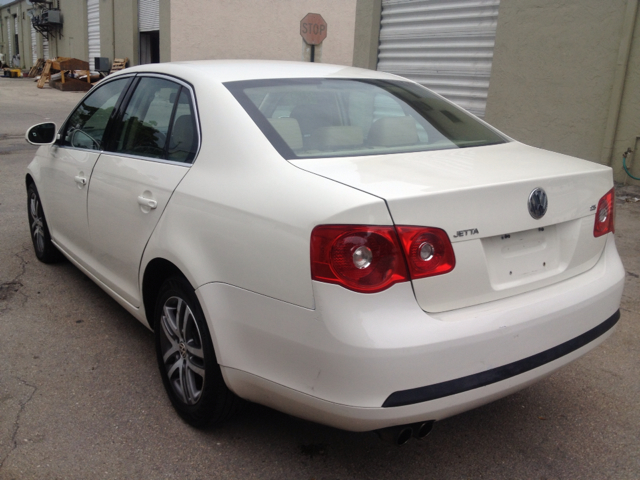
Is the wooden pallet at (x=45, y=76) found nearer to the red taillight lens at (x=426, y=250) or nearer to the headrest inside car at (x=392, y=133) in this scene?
the headrest inside car at (x=392, y=133)

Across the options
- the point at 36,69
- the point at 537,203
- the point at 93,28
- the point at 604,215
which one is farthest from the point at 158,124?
the point at 36,69

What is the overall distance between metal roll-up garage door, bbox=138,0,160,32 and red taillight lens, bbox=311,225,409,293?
20.3m

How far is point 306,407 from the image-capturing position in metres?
2.17

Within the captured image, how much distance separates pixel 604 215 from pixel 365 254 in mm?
1256

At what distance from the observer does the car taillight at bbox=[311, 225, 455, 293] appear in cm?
202

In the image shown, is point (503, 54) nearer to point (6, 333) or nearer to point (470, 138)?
point (470, 138)

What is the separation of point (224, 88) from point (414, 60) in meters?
8.17

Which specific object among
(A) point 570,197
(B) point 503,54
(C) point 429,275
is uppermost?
(B) point 503,54

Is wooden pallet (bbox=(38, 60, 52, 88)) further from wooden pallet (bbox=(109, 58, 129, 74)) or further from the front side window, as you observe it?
the front side window

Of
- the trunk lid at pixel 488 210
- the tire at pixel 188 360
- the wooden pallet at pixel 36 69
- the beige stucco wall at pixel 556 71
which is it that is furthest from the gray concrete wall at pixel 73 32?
the trunk lid at pixel 488 210

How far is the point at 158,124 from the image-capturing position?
3.17 meters

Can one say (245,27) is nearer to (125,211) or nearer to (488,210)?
(125,211)

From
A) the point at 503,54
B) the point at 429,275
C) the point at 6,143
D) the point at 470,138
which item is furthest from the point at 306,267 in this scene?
the point at 6,143

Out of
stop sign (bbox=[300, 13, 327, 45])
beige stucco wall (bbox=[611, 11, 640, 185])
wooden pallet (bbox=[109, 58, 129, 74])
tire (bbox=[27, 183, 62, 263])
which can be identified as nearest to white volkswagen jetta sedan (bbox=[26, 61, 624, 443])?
tire (bbox=[27, 183, 62, 263])
